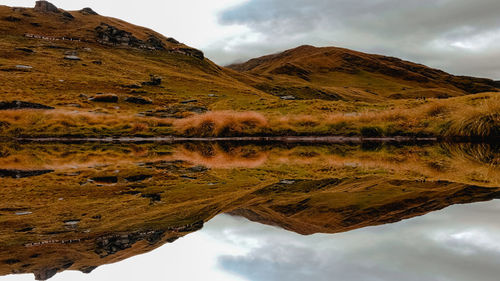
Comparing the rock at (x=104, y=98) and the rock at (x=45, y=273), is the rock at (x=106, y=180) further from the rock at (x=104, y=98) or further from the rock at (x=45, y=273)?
the rock at (x=104, y=98)

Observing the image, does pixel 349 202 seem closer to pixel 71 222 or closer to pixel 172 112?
pixel 71 222

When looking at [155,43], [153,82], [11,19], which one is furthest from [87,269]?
[155,43]

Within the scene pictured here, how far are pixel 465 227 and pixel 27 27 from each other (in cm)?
11751

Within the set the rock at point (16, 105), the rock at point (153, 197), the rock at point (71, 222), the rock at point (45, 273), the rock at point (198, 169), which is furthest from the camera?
the rock at point (16, 105)

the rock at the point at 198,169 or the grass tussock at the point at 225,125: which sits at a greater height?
the grass tussock at the point at 225,125

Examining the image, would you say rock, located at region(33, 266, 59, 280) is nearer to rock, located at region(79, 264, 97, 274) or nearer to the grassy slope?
rock, located at region(79, 264, 97, 274)

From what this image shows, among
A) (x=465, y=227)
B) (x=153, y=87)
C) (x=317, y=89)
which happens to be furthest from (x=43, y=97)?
(x=317, y=89)

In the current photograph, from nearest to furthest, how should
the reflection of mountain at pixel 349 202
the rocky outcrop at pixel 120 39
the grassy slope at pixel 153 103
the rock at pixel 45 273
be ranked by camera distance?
the rock at pixel 45 273 < the reflection of mountain at pixel 349 202 < the grassy slope at pixel 153 103 < the rocky outcrop at pixel 120 39

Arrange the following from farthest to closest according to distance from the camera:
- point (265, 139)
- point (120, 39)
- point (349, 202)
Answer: point (120, 39), point (265, 139), point (349, 202)

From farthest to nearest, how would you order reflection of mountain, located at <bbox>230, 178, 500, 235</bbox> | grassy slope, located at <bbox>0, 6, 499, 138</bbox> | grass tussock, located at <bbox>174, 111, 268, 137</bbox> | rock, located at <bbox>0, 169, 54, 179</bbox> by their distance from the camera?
grass tussock, located at <bbox>174, 111, 268, 137</bbox> < grassy slope, located at <bbox>0, 6, 499, 138</bbox> < rock, located at <bbox>0, 169, 54, 179</bbox> < reflection of mountain, located at <bbox>230, 178, 500, 235</bbox>

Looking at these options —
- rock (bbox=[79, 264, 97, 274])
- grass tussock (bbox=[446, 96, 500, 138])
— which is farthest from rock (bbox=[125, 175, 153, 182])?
grass tussock (bbox=[446, 96, 500, 138])

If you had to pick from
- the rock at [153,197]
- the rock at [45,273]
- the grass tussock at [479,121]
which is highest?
the grass tussock at [479,121]

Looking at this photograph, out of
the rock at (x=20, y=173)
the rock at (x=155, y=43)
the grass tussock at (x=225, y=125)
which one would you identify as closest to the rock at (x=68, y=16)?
the rock at (x=155, y=43)

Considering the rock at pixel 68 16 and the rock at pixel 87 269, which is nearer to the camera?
the rock at pixel 87 269
